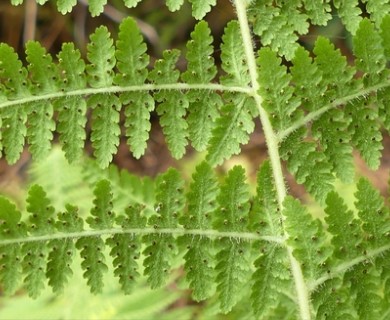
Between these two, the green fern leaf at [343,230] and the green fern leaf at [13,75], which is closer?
the green fern leaf at [343,230]

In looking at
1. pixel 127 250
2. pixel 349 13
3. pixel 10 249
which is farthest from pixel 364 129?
pixel 10 249

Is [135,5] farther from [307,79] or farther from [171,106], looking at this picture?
[307,79]

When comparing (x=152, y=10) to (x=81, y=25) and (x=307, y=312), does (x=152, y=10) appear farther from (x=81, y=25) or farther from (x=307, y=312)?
(x=307, y=312)

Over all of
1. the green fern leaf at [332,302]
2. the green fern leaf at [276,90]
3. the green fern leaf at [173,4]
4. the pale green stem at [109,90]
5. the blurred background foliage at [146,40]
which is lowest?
the green fern leaf at [332,302]

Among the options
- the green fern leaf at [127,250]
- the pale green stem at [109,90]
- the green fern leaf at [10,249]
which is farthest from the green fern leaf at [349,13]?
the green fern leaf at [10,249]

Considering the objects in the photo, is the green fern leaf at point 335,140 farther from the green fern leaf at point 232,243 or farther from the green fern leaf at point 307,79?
the green fern leaf at point 232,243
